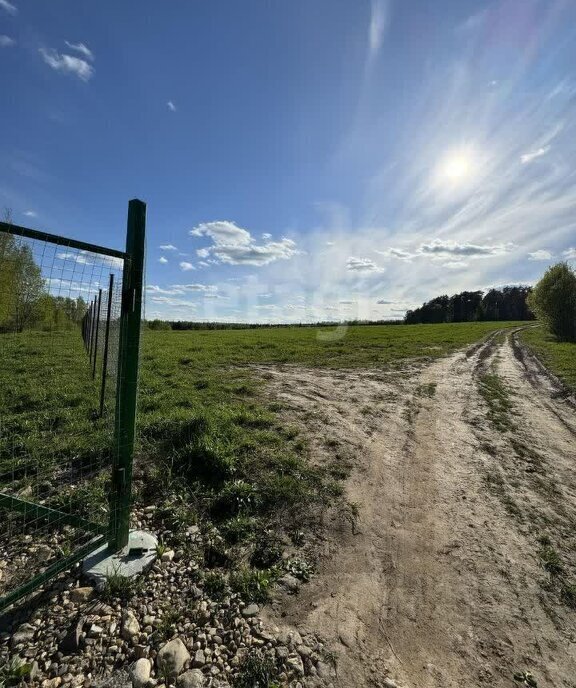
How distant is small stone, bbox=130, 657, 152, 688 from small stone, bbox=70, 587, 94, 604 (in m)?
0.77

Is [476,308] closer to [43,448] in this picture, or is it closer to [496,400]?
[496,400]

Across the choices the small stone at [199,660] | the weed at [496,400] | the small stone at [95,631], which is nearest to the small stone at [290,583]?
the small stone at [199,660]

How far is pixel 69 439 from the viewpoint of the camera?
219 inches

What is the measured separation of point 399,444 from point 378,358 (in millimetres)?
11041

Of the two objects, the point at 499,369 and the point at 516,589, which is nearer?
the point at 516,589

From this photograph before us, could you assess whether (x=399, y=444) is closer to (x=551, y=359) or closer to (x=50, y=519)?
(x=50, y=519)

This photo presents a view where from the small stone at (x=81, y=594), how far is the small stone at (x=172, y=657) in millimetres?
828

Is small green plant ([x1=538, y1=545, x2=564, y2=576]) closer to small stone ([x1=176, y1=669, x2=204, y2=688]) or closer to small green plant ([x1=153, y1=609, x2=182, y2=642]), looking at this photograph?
small stone ([x1=176, y1=669, x2=204, y2=688])

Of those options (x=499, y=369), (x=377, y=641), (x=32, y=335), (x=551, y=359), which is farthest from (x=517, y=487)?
(x=551, y=359)

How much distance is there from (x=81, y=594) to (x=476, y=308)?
11961 centimetres

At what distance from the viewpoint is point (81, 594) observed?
2.84 metres

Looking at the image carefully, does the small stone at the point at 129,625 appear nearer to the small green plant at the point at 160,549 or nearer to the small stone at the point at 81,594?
the small stone at the point at 81,594

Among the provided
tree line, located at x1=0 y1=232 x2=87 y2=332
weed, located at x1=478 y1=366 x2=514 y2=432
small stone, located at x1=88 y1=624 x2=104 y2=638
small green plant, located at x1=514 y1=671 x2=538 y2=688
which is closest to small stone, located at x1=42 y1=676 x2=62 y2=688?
small stone, located at x1=88 y1=624 x2=104 y2=638

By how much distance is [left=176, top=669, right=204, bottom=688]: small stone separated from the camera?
7.34ft
